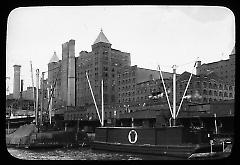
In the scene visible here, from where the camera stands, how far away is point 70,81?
3.56 m

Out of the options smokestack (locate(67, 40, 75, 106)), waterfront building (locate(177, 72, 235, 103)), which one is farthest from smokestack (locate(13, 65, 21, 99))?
waterfront building (locate(177, 72, 235, 103))

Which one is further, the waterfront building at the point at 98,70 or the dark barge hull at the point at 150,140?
the waterfront building at the point at 98,70

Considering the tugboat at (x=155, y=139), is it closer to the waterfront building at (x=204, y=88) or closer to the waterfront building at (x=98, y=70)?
the waterfront building at (x=204, y=88)

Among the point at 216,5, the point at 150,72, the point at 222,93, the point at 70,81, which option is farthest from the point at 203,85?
the point at 70,81

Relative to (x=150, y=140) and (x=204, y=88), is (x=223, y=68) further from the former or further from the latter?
(x=150, y=140)

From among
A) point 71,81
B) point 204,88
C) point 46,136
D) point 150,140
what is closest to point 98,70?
point 71,81

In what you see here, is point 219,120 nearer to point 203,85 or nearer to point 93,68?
point 203,85

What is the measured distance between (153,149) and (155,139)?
0.39 meters

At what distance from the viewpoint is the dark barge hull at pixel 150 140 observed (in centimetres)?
309

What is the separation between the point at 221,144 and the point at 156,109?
4.53 ft

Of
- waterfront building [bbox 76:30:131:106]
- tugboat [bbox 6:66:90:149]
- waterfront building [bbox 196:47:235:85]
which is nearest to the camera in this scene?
waterfront building [bbox 196:47:235:85]

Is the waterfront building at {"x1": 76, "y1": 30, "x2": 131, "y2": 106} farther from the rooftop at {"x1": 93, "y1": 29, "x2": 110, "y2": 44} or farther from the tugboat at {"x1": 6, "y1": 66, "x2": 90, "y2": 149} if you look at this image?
the tugboat at {"x1": 6, "y1": 66, "x2": 90, "y2": 149}

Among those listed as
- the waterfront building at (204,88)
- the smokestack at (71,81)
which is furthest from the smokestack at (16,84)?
the waterfront building at (204,88)

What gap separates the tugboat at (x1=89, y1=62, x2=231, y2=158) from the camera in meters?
3.08
